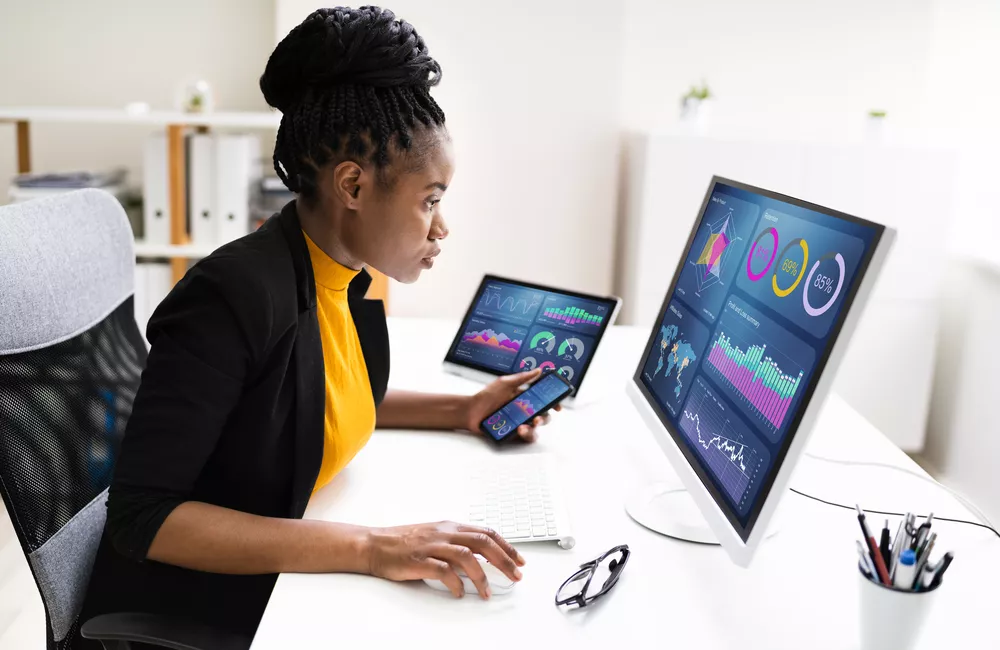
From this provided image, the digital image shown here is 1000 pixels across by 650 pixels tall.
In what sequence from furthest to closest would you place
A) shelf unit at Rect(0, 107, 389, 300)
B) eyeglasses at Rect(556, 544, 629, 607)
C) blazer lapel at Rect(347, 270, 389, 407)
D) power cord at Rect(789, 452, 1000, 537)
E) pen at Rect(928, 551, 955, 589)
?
shelf unit at Rect(0, 107, 389, 300), blazer lapel at Rect(347, 270, 389, 407), power cord at Rect(789, 452, 1000, 537), eyeglasses at Rect(556, 544, 629, 607), pen at Rect(928, 551, 955, 589)

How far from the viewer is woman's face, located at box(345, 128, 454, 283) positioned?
3.71 feet

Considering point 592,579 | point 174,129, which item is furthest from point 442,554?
point 174,129

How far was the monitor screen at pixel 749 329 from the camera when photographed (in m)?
0.87

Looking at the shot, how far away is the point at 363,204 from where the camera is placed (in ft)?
3.74

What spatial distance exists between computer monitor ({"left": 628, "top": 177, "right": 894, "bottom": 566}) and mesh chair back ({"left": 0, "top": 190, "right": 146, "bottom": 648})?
0.69 m

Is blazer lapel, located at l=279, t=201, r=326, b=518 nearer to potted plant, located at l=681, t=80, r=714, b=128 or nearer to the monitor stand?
the monitor stand

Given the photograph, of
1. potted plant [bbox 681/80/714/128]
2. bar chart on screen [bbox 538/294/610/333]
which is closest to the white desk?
bar chart on screen [bbox 538/294/610/333]

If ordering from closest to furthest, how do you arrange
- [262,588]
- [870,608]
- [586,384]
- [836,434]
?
[870,608] → [262,588] → [836,434] → [586,384]

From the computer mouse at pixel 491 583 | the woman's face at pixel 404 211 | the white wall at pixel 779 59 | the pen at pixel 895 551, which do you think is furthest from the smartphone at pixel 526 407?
the white wall at pixel 779 59

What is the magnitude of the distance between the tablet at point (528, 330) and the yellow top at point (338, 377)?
0.38m

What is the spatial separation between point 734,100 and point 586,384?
1.97 meters

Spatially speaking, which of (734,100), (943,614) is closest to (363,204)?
(943,614)

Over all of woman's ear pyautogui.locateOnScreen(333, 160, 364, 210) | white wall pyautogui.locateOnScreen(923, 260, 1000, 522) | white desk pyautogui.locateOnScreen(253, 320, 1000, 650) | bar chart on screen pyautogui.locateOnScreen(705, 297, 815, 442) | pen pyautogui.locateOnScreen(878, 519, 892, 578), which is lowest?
white wall pyautogui.locateOnScreen(923, 260, 1000, 522)

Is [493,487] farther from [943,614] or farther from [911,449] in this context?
[911,449]
